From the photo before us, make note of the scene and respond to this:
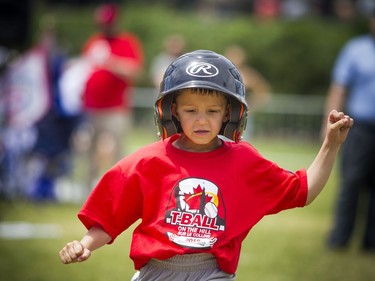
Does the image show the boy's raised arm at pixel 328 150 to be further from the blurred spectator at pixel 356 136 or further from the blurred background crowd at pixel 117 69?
the blurred background crowd at pixel 117 69

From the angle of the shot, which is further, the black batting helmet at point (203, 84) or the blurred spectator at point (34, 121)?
the blurred spectator at point (34, 121)

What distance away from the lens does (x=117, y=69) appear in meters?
11.6

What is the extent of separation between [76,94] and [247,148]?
8402 millimetres

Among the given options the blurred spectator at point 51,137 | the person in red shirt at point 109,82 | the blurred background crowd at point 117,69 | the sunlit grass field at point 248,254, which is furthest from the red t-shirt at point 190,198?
the blurred spectator at point 51,137

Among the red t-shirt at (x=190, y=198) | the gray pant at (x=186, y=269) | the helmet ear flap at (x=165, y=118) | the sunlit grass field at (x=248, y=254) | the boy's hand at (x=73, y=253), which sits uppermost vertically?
the helmet ear flap at (x=165, y=118)

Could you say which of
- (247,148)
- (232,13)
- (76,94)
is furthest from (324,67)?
(247,148)

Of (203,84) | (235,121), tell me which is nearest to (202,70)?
(203,84)

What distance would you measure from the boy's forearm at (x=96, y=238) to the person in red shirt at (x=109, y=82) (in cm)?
735

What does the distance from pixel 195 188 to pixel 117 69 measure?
7493 mm

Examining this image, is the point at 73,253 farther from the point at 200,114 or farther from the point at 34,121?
the point at 34,121

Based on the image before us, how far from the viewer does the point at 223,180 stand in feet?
14.2

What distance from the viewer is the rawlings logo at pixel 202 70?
424cm

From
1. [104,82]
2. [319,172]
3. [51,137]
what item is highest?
[104,82]

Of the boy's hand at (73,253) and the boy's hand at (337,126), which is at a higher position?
the boy's hand at (337,126)
